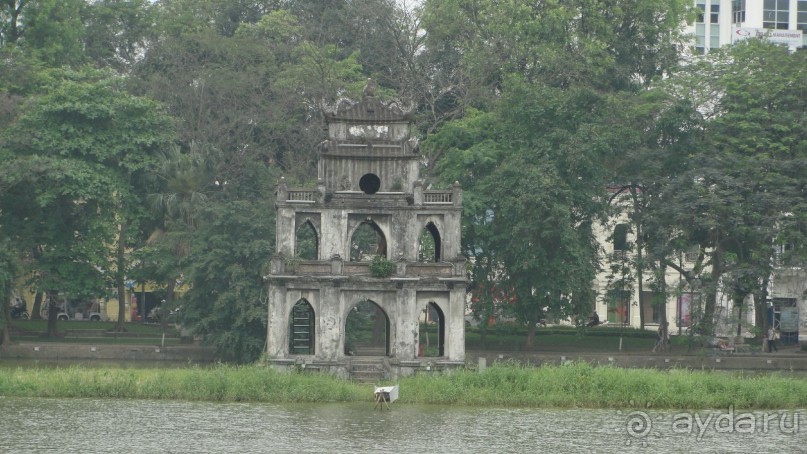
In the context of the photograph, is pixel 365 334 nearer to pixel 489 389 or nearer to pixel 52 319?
pixel 52 319

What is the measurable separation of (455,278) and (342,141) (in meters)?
6.45

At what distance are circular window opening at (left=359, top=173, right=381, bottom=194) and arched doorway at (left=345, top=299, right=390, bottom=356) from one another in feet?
15.4

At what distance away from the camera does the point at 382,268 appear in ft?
186

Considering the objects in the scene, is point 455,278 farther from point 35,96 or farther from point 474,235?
point 35,96

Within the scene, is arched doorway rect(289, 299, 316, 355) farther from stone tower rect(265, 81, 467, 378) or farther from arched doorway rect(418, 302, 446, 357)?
arched doorway rect(418, 302, 446, 357)

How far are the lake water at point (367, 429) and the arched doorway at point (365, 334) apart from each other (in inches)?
501

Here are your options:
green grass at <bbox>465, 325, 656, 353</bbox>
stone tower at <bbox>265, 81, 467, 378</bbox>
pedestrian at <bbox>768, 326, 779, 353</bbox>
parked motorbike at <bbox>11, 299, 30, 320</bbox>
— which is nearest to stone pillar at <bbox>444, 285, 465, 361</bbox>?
stone tower at <bbox>265, 81, 467, 378</bbox>

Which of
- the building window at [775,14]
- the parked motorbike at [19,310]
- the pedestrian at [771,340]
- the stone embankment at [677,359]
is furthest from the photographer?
the building window at [775,14]

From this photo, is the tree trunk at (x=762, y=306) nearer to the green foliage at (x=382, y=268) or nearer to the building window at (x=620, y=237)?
the building window at (x=620, y=237)

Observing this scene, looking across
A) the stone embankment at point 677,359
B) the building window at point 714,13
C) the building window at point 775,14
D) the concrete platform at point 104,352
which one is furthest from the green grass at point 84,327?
the building window at point 775,14

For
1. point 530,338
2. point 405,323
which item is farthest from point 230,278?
point 530,338

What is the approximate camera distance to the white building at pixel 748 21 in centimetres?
9344

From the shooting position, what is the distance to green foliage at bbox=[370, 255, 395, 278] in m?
56.7

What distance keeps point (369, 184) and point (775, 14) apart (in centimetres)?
4575
